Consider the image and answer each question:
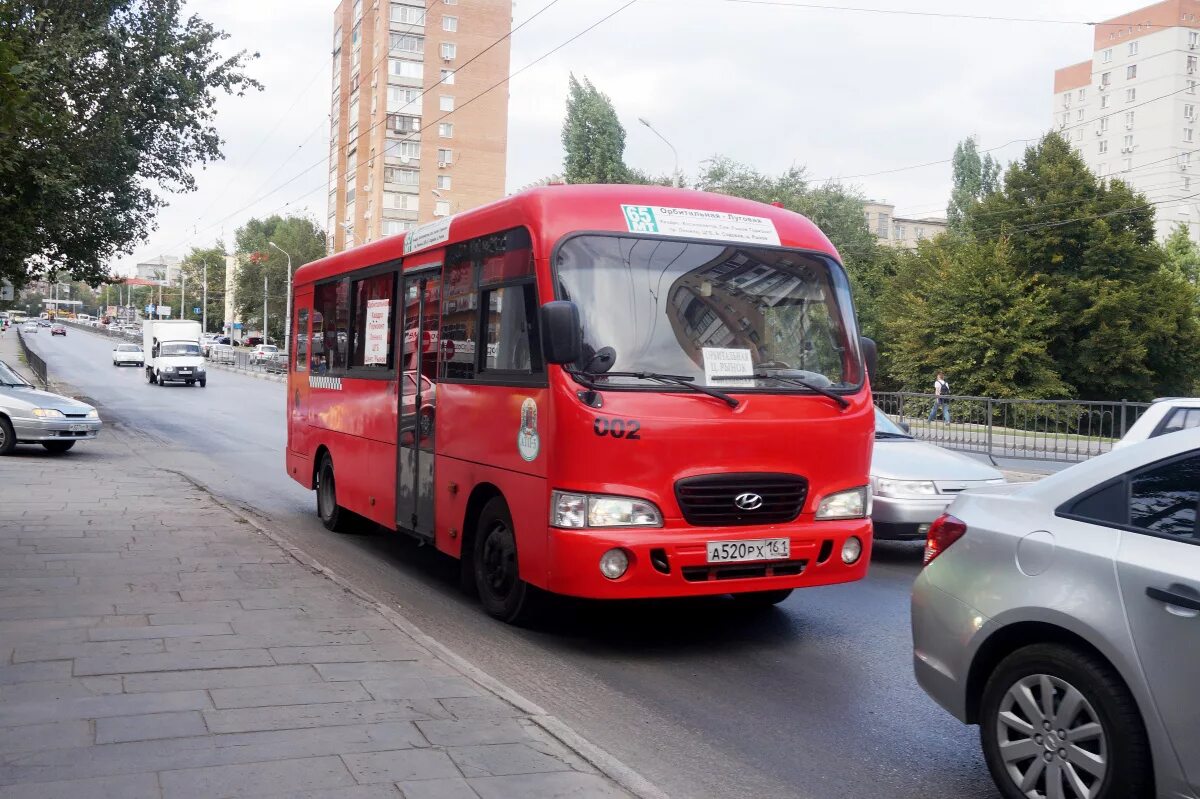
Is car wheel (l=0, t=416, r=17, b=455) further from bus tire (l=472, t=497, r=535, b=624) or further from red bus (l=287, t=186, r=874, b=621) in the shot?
bus tire (l=472, t=497, r=535, b=624)

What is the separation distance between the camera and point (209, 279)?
134 meters

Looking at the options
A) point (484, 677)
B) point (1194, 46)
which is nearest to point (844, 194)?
point (1194, 46)

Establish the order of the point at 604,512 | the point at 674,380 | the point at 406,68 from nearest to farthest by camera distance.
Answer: the point at 604,512, the point at 674,380, the point at 406,68

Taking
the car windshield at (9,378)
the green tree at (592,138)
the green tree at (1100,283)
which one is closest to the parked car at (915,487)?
the car windshield at (9,378)

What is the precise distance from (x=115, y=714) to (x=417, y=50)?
86160 millimetres

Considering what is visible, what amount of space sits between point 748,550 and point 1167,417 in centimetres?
614

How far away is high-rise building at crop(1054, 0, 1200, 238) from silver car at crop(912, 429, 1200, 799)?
319ft

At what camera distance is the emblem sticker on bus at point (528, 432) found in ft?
21.8

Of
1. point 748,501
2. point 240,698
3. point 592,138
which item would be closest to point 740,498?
point 748,501

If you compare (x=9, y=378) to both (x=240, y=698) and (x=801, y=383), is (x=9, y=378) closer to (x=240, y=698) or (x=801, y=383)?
(x=240, y=698)

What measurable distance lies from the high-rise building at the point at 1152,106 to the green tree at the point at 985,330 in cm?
5057

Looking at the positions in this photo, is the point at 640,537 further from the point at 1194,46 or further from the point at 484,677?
the point at 1194,46

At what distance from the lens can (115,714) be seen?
476 centimetres

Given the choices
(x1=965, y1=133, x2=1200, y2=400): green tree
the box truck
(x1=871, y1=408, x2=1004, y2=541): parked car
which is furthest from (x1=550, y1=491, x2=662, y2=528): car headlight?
(x1=965, y1=133, x2=1200, y2=400): green tree
